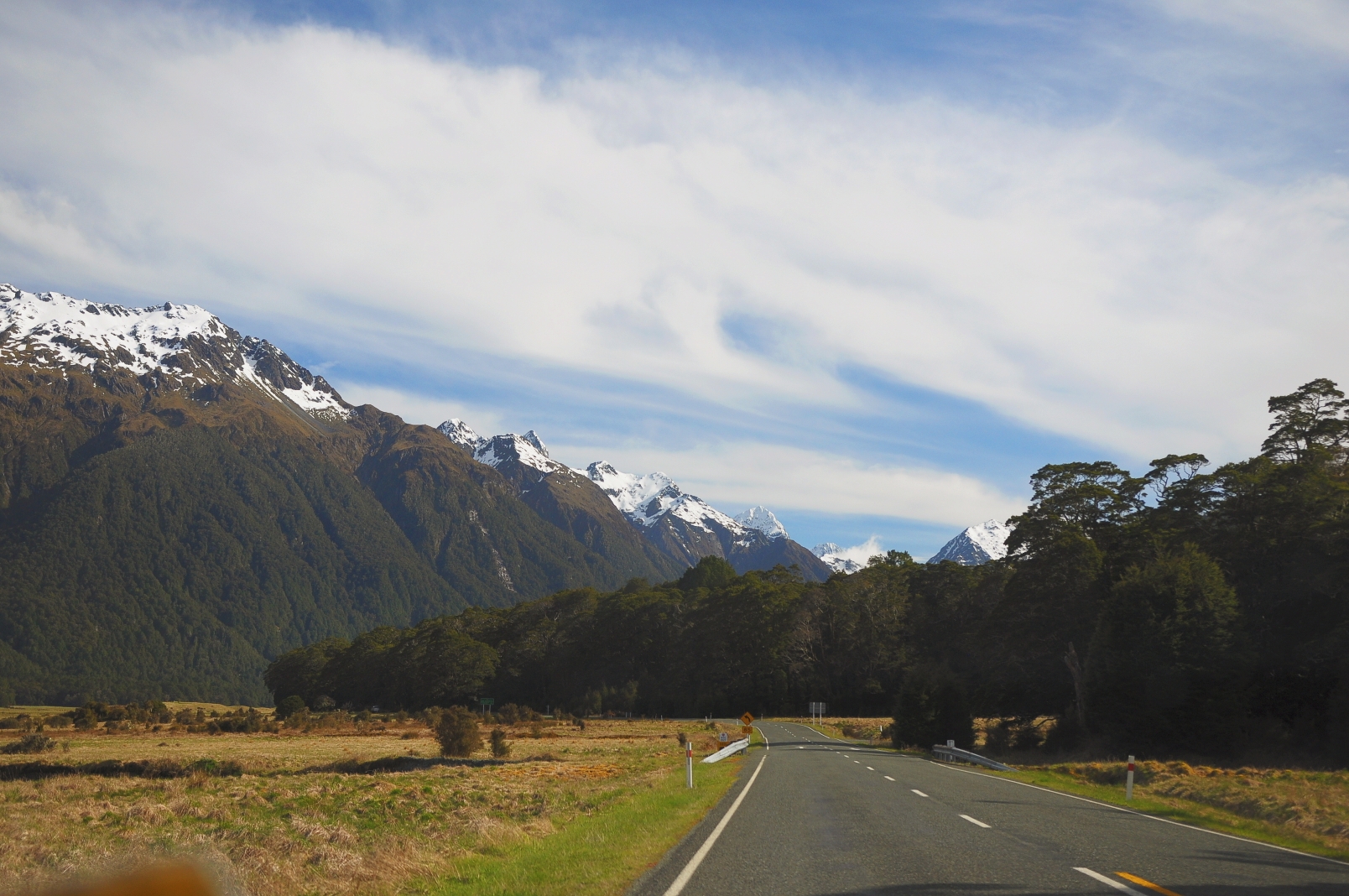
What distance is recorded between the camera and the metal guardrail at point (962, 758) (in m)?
34.9

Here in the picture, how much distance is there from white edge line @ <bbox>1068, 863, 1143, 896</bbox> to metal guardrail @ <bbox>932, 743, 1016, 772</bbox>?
25.0 metres

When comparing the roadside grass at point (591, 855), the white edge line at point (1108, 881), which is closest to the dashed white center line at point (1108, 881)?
the white edge line at point (1108, 881)

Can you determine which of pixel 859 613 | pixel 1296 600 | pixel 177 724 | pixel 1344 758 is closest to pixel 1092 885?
pixel 1344 758

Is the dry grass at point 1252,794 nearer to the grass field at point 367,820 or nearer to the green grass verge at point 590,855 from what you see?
the green grass verge at point 590,855

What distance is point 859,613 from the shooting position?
104375mm

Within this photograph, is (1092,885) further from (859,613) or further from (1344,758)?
(859,613)

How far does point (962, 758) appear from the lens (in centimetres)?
3900

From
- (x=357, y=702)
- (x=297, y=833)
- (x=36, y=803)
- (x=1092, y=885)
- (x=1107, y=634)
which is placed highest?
(x=1107, y=634)

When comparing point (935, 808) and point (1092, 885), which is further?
point (935, 808)

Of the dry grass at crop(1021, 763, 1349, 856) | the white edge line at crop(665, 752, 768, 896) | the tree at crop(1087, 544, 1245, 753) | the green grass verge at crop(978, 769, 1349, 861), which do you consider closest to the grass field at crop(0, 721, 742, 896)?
the white edge line at crop(665, 752, 768, 896)

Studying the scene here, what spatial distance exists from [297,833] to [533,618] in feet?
394

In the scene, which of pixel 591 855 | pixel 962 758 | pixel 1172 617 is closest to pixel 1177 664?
pixel 1172 617

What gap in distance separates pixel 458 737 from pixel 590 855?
125 ft

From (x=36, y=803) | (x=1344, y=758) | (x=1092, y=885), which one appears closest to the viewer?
(x=1092, y=885)
